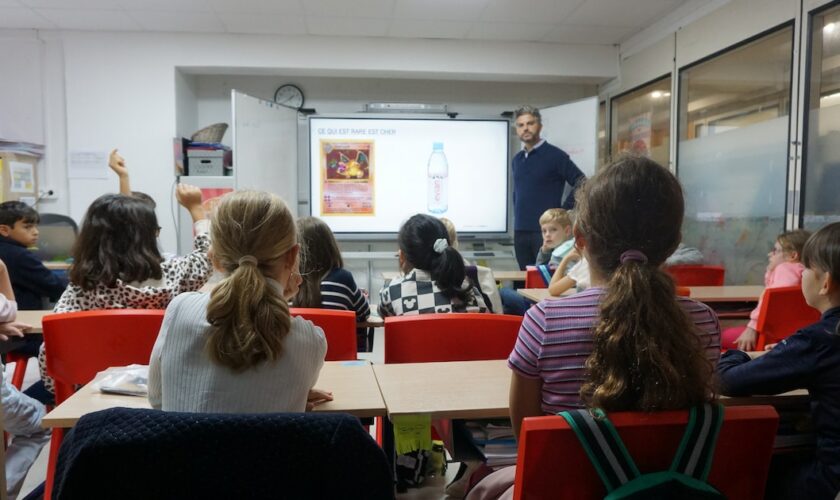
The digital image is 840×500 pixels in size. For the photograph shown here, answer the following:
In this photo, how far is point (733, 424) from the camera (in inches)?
33.8

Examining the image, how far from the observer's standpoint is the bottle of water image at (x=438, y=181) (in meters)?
5.74

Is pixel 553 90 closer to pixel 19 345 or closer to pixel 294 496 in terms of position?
pixel 19 345

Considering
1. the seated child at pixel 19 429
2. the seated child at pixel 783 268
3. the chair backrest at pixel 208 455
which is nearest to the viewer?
the chair backrest at pixel 208 455

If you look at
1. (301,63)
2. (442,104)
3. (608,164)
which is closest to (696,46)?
(442,104)

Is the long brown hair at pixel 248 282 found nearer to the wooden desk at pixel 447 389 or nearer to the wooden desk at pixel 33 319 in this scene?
the wooden desk at pixel 447 389

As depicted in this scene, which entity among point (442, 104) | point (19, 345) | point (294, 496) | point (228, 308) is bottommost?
point (19, 345)

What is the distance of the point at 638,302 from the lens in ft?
3.13

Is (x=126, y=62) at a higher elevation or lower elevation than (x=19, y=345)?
higher

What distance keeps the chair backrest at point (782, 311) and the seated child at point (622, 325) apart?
1.51m

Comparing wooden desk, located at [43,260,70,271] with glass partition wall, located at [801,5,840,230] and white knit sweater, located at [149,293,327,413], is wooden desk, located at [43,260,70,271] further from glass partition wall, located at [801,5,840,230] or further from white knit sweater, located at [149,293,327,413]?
glass partition wall, located at [801,5,840,230]

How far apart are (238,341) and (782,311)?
2.32 m

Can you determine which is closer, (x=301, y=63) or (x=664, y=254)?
(x=664, y=254)

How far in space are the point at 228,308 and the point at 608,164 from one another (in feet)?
2.57

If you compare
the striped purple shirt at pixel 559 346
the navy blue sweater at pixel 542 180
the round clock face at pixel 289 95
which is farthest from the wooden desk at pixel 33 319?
the navy blue sweater at pixel 542 180
